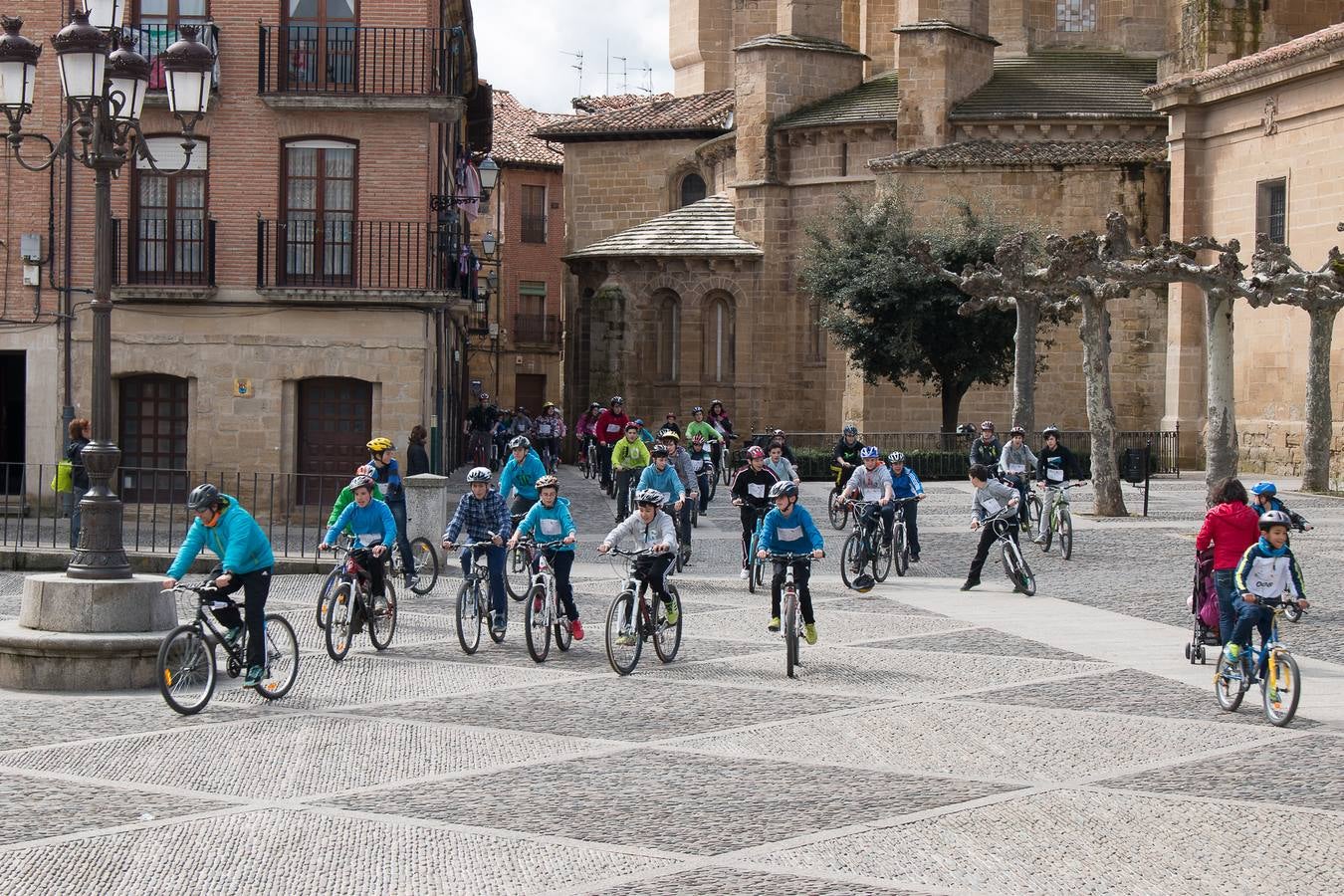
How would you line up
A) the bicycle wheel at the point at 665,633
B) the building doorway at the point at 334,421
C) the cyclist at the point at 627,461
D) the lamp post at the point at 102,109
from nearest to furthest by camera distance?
1. the lamp post at the point at 102,109
2. the bicycle wheel at the point at 665,633
3. the cyclist at the point at 627,461
4. the building doorway at the point at 334,421

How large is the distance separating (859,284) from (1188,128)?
26.0ft

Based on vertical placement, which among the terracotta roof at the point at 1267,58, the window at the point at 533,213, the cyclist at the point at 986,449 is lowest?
the cyclist at the point at 986,449

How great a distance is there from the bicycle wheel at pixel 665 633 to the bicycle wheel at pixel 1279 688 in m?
4.37

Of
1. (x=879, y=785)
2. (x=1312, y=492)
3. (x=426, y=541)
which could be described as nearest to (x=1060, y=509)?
(x=426, y=541)

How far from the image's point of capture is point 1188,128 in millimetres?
39688

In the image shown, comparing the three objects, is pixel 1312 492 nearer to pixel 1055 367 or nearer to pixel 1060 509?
pixel 1060 509

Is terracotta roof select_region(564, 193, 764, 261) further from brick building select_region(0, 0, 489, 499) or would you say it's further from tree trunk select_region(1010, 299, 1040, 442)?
brick building select_region(0, 0, 489, 499)

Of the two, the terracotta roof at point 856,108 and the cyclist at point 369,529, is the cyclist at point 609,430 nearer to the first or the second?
the terracotta roof at point 856,108

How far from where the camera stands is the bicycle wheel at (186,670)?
11.8m

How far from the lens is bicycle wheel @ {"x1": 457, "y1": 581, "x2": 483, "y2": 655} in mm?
14779

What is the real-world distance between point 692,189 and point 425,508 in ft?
125

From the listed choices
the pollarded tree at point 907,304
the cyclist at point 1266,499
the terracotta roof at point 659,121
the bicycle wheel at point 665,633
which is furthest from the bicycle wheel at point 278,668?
the terracotta roof at point 659,121

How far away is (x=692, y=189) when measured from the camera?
189ft

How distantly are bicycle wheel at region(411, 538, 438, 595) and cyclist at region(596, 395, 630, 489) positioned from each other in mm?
12106
